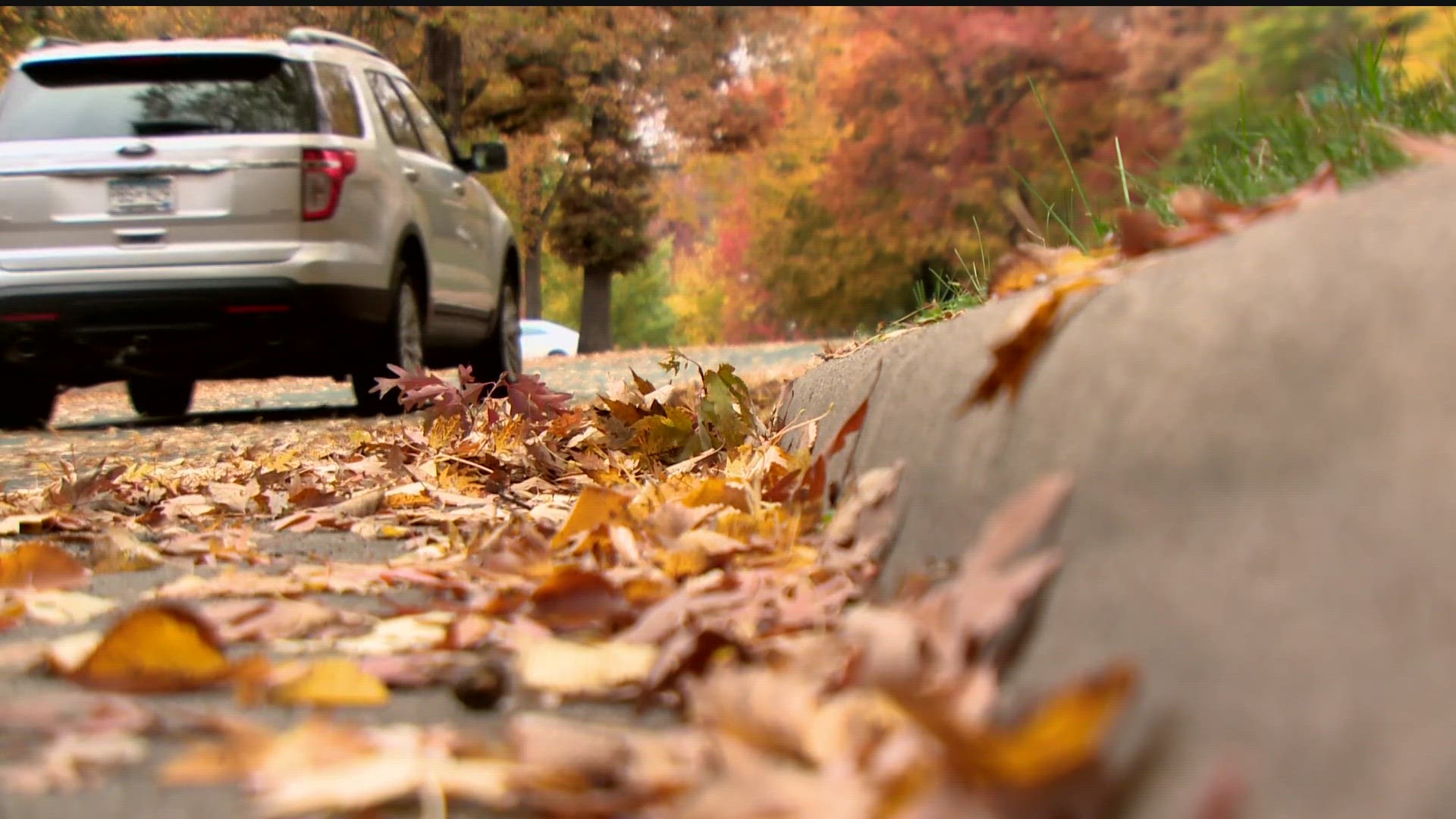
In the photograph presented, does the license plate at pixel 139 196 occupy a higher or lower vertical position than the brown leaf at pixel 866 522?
lower

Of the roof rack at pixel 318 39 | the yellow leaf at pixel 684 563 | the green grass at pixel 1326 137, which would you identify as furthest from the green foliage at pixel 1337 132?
the roof rack at pixel 318 39

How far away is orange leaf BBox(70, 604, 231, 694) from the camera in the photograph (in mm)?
1644

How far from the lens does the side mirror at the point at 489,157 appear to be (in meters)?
8.31

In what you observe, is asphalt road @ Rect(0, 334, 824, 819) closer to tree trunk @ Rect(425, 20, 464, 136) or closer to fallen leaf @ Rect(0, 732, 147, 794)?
fallen leaf @ Rect(0, 732, 147, 794)

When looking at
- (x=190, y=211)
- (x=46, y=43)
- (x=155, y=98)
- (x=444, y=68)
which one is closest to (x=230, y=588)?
(x=190, y=211)

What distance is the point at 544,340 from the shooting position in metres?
38.4

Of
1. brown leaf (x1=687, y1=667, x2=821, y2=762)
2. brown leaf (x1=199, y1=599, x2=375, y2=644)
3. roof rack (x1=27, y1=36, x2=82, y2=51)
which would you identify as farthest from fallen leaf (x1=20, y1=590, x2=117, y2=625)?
roof rack (x1=27, y1=36, x2=82, y2=51)

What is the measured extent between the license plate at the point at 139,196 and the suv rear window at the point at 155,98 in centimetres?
23

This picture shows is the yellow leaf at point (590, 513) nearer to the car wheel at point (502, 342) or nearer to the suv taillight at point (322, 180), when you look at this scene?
the suv taillight at point (322, 180)

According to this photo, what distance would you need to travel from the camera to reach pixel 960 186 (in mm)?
27969

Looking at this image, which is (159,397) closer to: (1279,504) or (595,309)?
(1279,504)

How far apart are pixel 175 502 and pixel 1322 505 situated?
2995mm

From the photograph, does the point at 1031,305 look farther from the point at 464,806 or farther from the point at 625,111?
the point at 625,111

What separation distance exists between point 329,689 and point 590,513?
82 centimetres
